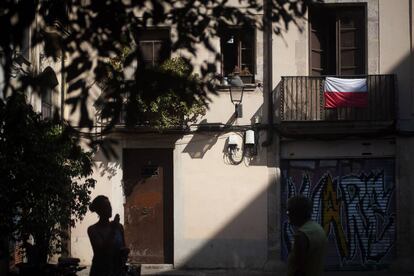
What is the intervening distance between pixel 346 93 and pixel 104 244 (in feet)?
32.1

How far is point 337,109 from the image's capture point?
1511 cm

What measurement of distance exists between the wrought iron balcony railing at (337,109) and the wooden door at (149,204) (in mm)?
3114

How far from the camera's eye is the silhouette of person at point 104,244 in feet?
20.7

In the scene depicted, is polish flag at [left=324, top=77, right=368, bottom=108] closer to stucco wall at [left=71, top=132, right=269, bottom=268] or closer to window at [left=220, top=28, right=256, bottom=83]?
window at [left=220, top=28, right=256, bottom=83]

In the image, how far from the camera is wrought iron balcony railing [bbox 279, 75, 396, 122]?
1509 cm

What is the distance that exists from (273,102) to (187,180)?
264 centimetres

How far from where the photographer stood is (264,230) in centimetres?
1570

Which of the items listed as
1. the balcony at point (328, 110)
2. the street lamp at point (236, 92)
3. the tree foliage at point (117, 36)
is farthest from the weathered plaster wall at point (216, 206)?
the tree foliage at point (117, 36)

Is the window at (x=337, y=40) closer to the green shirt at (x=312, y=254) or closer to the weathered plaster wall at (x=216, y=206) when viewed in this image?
the weathered plaster wall at (x=216, y=206)

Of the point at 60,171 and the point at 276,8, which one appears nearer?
the point at 276,8

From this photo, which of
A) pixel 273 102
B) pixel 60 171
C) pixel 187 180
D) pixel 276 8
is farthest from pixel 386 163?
pixel 276 8

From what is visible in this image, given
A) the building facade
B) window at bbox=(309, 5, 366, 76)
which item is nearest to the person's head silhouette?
the building facade

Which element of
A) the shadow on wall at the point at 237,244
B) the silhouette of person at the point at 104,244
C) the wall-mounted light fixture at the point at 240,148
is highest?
the wall-mounted light fixture at the point at 240,148

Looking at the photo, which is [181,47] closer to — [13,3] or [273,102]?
[13,3]
